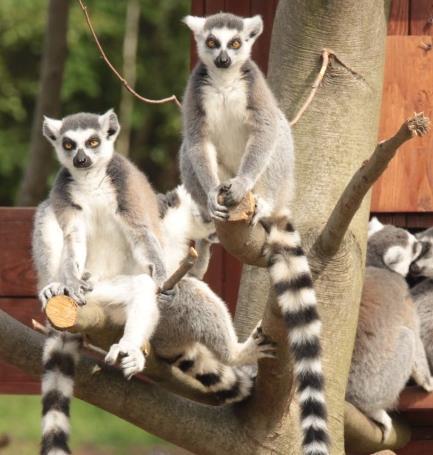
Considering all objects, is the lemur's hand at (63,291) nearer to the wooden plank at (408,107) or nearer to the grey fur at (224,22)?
the grey fur at (224,22)

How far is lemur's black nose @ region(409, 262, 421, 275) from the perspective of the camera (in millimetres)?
6574

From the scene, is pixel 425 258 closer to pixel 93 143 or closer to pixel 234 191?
pixel 93 143

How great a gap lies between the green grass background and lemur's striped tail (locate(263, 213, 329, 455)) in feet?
15.1

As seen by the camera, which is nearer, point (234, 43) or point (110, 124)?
point (234, 43)

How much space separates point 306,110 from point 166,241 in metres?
0.92

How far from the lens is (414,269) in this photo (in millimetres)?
6645

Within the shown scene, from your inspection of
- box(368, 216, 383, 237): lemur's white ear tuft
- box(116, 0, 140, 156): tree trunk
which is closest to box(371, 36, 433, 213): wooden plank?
box(368, 216, 383, 237): lemur's white ear tuft

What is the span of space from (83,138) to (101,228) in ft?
1.29

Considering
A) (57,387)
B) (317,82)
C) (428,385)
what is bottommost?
(428,385)

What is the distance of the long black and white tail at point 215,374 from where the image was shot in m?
5.07

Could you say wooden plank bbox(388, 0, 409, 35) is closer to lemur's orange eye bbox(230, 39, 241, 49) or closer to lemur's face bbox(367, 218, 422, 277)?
lemur's face bbox(367, 218, 422, 277)

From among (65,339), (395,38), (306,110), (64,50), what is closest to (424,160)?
(395,38)

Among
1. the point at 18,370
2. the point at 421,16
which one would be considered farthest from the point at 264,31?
the point at 18,370

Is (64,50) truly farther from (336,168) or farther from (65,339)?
(65,339)
